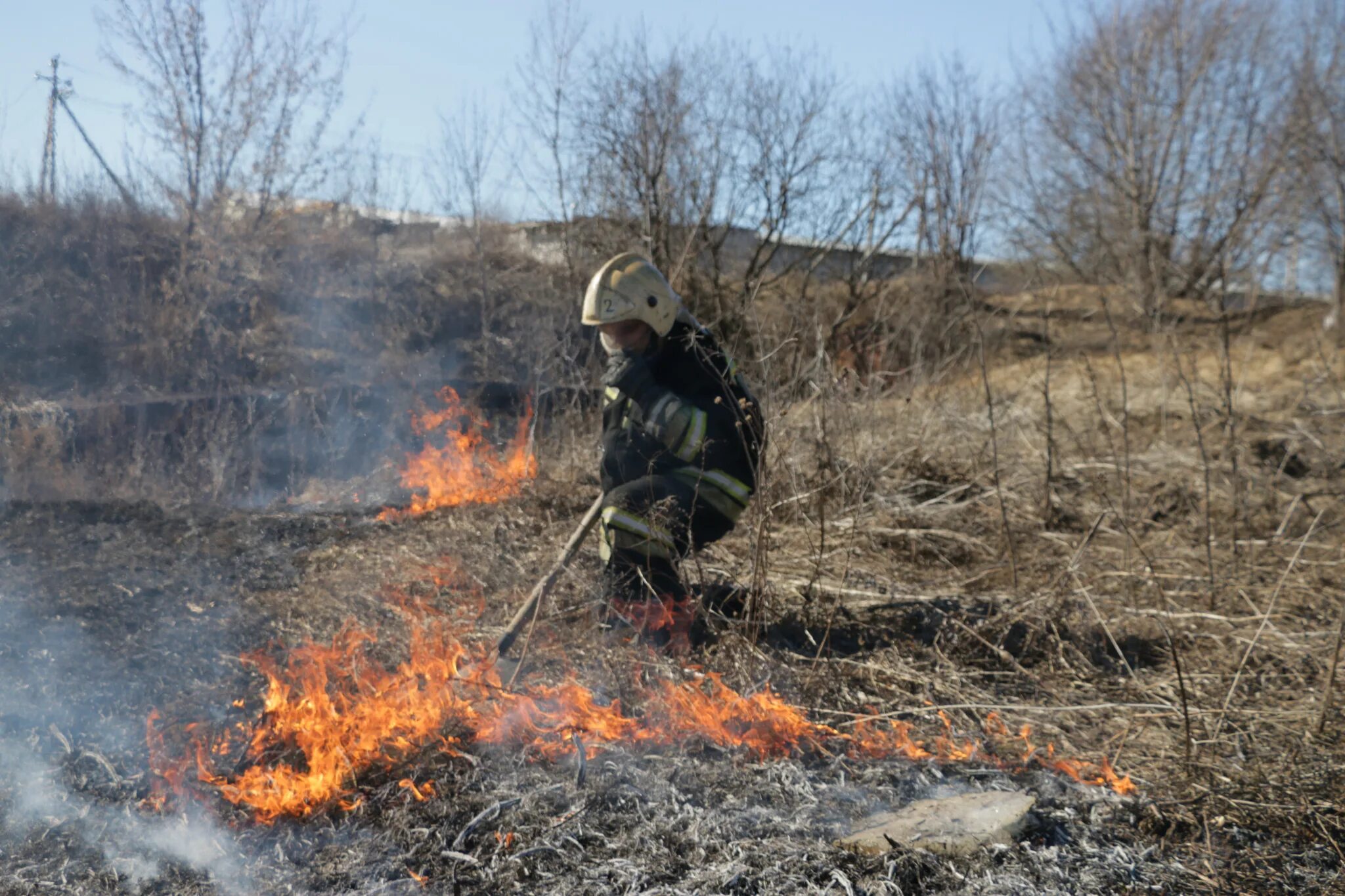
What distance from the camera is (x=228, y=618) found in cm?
466

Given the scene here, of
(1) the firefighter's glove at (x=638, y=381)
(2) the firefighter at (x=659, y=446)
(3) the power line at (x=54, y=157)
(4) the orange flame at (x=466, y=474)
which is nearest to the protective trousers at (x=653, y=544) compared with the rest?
(2) the firefighter at (x=659, y=446)

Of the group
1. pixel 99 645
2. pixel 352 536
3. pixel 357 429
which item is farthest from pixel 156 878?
pixel 357 429

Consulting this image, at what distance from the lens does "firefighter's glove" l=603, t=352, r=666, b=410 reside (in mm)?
4613

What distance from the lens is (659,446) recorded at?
4.59 m

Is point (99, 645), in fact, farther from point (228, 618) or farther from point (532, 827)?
point (532, 827)

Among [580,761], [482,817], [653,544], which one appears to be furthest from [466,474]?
[482,817]

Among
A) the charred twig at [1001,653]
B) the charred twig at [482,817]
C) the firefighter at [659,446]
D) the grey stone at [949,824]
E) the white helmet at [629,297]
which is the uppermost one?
the white helmet at [629,297]

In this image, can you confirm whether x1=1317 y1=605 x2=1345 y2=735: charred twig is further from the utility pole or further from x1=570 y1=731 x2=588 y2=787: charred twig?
the utility pole

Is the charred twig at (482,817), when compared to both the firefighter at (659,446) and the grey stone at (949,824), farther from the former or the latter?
the firefighter at (659,446)

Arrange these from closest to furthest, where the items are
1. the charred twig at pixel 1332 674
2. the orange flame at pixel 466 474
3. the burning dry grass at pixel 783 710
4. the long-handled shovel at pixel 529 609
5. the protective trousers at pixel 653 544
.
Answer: the burning dry grass at pixel 783 710, the charred twig at pixel 1332 674, the long-handled shovel at pixel 529 609, the protective trousers at pixel 653 544, the orange flame at pixel 466 474

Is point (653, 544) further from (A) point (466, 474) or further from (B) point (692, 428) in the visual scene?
(A) point (466, 474)

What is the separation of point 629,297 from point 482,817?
2466mm

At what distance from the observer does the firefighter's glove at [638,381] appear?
461cm

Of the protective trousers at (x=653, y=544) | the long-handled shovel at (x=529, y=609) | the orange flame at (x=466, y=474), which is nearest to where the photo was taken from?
the long-handled shovel at (x=529, y=609)
